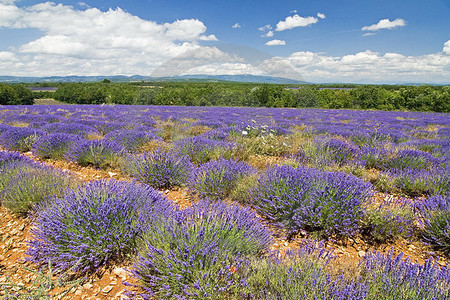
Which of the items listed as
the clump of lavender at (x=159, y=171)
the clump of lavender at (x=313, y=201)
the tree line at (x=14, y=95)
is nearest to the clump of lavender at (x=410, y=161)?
the clump of lavender at (x=313, y=201)

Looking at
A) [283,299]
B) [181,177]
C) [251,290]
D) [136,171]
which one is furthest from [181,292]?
[136,171]

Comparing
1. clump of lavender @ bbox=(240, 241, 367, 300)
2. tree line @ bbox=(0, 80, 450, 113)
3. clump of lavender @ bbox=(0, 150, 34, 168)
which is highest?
tree line @ bbox=(0, 80, 450, 113)

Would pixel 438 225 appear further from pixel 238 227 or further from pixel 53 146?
pixel 53 146

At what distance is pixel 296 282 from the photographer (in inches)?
59.2

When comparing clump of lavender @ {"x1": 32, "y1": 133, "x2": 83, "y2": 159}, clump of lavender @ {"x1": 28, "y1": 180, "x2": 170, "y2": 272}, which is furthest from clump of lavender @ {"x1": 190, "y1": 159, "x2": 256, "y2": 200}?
clump of lavender @ {"x1": 32, "y1": 133, "x2": 83, "y2": 159}

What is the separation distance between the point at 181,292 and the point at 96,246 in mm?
901

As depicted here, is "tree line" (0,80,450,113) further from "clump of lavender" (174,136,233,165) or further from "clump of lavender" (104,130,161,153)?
"clump of lavender" (174,136,233,165)

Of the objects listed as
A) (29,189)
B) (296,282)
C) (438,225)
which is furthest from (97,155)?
(438,225)

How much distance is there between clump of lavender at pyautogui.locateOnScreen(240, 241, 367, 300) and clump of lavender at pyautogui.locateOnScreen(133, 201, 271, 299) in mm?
126

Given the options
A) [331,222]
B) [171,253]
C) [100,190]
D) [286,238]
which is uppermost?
[100,190]

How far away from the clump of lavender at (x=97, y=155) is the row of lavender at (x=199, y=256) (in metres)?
2.10

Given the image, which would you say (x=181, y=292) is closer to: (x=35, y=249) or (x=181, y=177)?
(x=35, y=249)

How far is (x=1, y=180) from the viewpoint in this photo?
3240mm

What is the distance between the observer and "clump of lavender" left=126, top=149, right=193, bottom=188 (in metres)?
3.75
